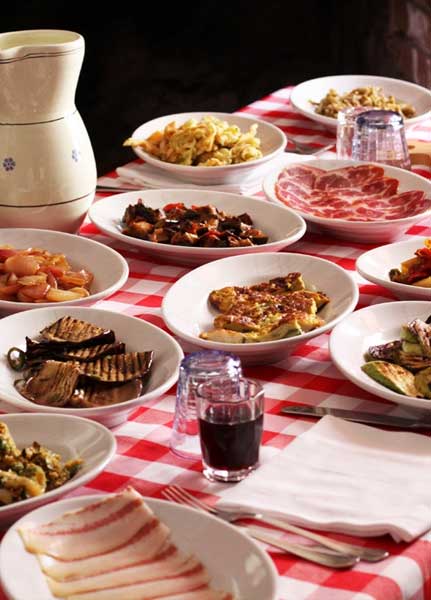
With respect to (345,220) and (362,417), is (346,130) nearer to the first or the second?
(345,220)

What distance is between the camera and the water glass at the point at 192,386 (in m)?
1.50

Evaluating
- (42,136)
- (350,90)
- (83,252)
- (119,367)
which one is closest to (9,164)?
(42,136)

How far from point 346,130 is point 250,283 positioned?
772 mm

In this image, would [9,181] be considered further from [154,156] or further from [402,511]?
[402,511]

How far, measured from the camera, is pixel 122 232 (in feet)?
7.46

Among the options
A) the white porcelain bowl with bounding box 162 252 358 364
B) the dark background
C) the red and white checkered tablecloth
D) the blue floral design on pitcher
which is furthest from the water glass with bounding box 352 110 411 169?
the dark background

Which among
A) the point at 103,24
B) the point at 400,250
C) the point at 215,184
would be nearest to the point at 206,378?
the point at 400,250

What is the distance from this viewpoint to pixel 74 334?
173cm

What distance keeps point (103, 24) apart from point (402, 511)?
4033mm

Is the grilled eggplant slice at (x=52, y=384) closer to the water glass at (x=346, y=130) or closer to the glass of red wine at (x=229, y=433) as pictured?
the glass of red wine at (x=229, y=433)

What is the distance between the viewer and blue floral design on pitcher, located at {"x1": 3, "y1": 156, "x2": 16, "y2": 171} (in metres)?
2.13

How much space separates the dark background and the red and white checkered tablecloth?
286cm

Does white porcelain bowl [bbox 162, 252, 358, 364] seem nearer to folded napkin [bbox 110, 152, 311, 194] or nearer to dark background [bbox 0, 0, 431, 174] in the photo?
folded napkin [bbox 110, 152, 311, 194]

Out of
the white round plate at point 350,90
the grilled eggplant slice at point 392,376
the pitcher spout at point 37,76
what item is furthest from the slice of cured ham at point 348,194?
the grilled eggplant slice at point 392,376
